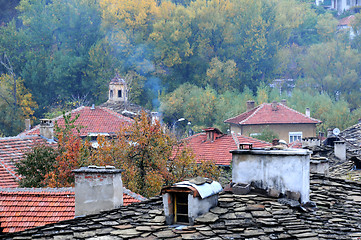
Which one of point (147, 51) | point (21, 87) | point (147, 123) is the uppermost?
point (147, 51)

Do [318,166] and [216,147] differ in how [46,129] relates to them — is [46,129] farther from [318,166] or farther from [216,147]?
[318,166]

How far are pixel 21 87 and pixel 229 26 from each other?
85.7 ft

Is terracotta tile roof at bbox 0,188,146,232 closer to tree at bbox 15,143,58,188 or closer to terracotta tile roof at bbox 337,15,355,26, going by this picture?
tree at bbox 15,143,58,188

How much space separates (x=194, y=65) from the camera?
7131 cm

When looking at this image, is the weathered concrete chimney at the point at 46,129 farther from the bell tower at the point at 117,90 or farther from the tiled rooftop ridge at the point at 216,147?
the bell tower at the point at 117,90

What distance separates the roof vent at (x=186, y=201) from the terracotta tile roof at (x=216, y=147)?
20773 mm

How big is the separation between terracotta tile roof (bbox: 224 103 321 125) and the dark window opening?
40.8 m

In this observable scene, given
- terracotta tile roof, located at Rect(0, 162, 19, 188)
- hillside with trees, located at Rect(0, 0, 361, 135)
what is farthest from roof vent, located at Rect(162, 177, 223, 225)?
hillside with trees, located at Rect(0, 0, 361, 135)

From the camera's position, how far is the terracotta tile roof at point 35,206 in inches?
502

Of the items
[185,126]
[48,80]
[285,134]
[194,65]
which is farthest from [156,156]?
[194,65]

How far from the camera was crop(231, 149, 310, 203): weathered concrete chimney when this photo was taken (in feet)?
29.3

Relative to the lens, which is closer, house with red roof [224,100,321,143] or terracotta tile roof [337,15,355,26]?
house with red roof [224,100,321,143]

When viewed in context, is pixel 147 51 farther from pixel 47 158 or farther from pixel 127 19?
pixel 47 158

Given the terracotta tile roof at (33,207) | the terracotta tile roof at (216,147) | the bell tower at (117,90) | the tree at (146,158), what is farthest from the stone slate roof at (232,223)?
the bell tower at (117,90)
